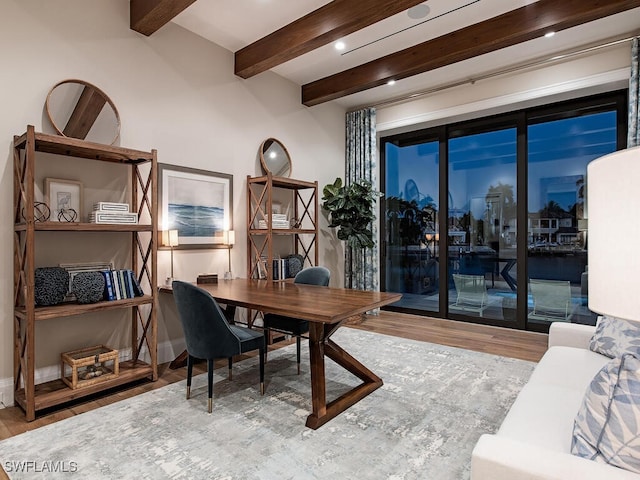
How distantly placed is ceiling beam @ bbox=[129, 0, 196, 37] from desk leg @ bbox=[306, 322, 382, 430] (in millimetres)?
2612

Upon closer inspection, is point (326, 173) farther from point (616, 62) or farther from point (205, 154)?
point (616, 62)

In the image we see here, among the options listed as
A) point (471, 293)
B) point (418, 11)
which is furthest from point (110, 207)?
point (471, 293)

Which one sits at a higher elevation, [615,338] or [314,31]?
[314,31]

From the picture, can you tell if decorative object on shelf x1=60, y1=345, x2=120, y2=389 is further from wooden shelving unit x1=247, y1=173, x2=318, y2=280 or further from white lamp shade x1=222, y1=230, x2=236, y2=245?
wooden shelving unit x1=247, y1=173, x2=318, y2=280

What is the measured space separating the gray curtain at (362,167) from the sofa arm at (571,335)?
9.61 ft

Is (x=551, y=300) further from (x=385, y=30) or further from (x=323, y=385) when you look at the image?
(x=385, y=30)

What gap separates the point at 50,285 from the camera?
8.42 ft

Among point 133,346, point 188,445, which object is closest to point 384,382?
point 188,445

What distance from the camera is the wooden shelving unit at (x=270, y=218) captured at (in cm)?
407

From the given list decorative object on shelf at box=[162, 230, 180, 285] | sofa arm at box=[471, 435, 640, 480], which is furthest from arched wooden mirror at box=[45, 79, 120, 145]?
sofa arm at box=[471, 435, 640, 480]

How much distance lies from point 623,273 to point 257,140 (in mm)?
4115

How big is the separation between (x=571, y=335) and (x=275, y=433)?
205cm

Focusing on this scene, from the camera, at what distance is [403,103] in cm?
533

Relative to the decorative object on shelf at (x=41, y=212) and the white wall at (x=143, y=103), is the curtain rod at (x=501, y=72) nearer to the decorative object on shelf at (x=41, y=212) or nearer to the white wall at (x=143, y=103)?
the white wall at (x=143, y=103)
